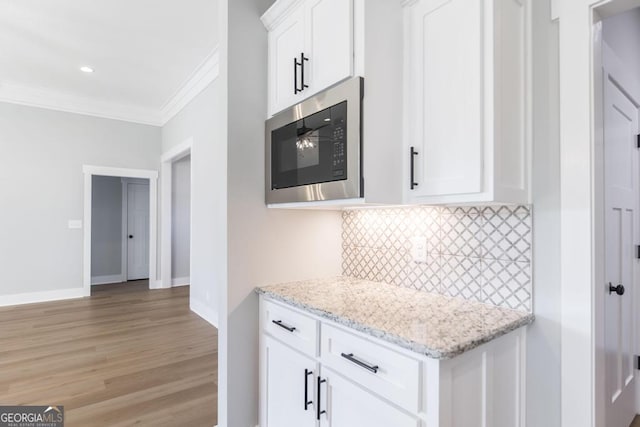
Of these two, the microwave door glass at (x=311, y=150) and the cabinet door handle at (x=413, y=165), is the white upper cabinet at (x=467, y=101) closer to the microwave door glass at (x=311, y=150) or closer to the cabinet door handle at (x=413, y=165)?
the cabinet door handle at (x=413, y=165)

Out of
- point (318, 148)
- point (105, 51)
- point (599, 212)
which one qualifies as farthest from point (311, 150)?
point (105, 51)

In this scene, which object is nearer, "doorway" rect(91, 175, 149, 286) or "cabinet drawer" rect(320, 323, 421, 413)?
"cabinet drawer" rect(320, 323, 421, 413)

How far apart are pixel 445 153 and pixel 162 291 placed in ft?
17.6

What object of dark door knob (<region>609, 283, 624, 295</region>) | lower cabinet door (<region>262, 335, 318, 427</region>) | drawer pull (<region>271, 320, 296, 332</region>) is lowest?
lower cabinet door (<region>262, 335, 318, 427</region>)

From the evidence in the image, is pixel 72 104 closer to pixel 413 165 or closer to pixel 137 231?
pixel 137 231

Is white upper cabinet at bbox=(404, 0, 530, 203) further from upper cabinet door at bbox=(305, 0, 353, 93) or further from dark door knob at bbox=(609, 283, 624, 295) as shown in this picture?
dark door knob at bbox=(609, 283, 624, 295)

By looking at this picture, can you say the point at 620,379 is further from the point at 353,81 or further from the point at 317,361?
the point at 353,81

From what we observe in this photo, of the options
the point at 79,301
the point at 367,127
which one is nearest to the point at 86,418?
the point at 367,127

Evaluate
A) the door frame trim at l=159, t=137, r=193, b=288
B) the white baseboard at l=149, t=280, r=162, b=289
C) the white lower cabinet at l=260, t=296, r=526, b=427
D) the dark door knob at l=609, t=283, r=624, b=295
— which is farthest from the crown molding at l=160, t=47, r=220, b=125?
the dark door knob at l=609, t=283, r=624, b=295

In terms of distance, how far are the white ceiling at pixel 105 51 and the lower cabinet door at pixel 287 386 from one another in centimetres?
266

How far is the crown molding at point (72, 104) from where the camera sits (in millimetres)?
4508

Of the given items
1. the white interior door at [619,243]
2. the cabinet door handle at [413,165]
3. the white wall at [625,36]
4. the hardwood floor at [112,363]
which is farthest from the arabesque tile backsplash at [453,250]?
the hardwood floor at [112,363]

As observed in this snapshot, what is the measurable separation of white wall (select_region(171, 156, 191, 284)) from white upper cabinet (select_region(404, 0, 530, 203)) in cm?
512

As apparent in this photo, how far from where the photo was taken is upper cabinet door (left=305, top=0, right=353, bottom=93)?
1.34 metres
